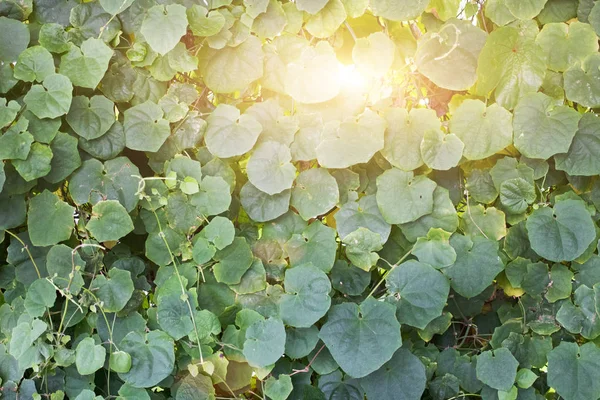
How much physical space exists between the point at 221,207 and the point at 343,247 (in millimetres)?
406

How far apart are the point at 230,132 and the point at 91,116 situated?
1.31 feet

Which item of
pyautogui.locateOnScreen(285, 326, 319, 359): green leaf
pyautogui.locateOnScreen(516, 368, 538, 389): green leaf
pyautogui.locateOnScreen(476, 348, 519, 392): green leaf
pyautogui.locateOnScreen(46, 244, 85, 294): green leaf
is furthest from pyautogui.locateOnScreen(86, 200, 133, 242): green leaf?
pyautogui.locateOnScreen(516, 368, 538, 389): green leaf

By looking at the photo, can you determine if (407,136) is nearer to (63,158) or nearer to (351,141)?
(351,141)

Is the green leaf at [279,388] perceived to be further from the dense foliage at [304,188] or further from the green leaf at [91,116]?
the green leaf at [91,116]

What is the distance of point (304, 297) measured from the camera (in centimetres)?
165

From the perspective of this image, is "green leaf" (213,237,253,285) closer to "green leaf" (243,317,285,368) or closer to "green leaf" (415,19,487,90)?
"green leaf" (243,317,285,368)

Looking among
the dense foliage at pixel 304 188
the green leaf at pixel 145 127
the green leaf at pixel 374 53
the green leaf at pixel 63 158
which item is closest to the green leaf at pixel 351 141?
the dense foliage at pixel 304 188

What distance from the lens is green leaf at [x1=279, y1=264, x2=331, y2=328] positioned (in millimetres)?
1621

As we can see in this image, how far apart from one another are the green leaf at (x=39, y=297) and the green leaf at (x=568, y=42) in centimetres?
152

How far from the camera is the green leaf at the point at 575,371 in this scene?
1.67 m

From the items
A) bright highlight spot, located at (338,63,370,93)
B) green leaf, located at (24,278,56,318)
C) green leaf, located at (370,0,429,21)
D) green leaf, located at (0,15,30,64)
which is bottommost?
green leaf, located at (24,278,56,318)

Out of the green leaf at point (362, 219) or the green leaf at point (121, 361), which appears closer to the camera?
the green leaf at point (121, 361)

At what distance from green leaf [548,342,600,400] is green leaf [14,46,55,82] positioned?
1.60 meters

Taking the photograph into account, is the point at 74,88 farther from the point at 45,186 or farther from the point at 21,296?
the point at 21,296
